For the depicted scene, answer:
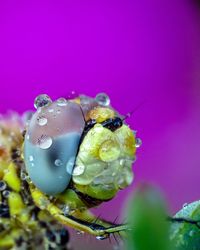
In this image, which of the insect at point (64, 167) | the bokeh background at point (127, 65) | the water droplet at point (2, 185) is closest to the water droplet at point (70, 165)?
the insect at point (64, 167)

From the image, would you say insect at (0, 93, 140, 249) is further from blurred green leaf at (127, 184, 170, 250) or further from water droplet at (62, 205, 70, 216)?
blurred green leaf at (127, 184, 170, 250)

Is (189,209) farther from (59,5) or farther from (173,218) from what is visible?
(59,5)

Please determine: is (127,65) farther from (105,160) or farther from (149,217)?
(149,217)

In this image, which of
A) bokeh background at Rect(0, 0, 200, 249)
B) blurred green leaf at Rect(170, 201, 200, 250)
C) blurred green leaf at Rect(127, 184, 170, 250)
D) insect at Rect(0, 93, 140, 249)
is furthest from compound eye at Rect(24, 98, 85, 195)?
bokeh background at Rect(0, 0, 200, 249)

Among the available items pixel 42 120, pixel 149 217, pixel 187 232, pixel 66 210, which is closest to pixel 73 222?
pixel 66 210

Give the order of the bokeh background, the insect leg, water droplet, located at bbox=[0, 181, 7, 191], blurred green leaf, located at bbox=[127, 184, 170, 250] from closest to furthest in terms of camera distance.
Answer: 1. blurred green leaf, located at bbox=[127, 184, 170, 250]
2. the insect leg
3. water droplet, located at bbox=[0, 181, 7, 191]
4. the bokeh background

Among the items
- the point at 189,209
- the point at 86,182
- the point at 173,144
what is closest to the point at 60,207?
the point at 86,182

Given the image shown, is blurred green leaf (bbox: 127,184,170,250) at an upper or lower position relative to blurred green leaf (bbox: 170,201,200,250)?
lower
